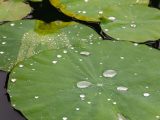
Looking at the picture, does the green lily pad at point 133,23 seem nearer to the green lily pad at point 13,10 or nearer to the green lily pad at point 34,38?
the green lily pad at point 34,38

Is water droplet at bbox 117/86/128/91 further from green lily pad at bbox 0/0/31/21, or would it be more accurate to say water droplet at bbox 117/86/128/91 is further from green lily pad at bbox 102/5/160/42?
green lily pad at bbox 0/0/31/21

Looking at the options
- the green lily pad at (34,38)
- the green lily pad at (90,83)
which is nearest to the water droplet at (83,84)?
the green lily pad at (90,83)

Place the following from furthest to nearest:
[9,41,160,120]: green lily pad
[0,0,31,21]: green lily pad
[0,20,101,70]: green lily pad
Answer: [0,0,31,21]: green lily pad < [0,20,101,70]: green lily pad < [9,41,160,120]: green lily pad

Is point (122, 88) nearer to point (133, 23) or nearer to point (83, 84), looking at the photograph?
point (83, 84)

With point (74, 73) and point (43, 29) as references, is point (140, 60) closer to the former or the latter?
point (74, 73)

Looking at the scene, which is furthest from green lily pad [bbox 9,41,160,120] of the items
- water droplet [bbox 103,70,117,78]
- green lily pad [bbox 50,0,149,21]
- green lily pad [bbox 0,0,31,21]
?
green lily pad [bbox 0,0,31,21]

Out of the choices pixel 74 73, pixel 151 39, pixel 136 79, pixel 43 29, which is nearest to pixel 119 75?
pixel 136 79
